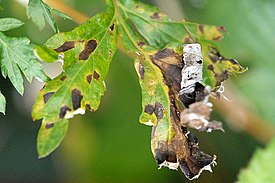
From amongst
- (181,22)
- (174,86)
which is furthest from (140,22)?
(174,86)

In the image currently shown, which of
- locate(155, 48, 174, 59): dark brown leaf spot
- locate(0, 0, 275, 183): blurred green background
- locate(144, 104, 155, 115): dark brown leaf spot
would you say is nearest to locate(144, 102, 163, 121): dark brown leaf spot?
locate(144, 104, 155, 115): dark brown leaf spot

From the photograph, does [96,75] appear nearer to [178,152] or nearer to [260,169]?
[178,152]

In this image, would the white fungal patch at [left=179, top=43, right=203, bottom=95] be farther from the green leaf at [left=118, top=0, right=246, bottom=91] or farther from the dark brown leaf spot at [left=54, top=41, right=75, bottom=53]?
the dark brown leaf spot at [left=54, top=41, right=75, bottom=53]

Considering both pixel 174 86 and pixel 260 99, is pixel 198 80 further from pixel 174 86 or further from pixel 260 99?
pixel 260 99

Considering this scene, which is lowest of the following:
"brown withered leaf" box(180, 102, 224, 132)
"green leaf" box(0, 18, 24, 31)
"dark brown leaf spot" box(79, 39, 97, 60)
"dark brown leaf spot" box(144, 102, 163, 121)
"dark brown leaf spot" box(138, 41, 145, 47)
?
"dark brown leaf spot" box(144, 102, 163, 121)

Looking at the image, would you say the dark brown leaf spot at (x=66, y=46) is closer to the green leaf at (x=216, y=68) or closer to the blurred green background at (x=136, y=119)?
the green leaf at (x=216, y=68)
